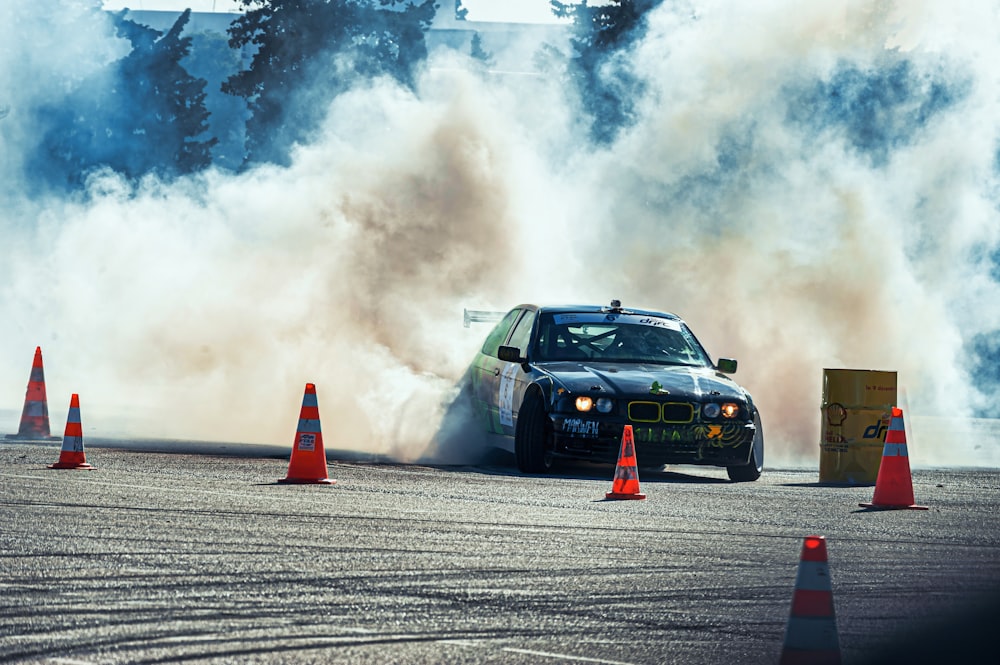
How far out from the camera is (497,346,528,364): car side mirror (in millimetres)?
14844

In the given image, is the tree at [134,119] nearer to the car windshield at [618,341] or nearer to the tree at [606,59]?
the tree at [606,59]

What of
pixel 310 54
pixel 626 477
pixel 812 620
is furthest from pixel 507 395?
pixel 310 54

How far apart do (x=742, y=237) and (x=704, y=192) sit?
8.09ft

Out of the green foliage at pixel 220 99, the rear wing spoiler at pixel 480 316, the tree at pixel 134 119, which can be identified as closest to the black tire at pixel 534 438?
the rear wing spoiler at pixel 480 316

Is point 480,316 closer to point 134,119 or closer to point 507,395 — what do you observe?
point 507,395

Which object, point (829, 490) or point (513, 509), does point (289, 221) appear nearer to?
point (829, 490)

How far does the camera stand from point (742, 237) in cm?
2806

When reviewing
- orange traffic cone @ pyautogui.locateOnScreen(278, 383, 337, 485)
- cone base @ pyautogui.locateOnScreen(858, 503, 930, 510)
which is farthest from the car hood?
cone base @ pyautogui.locateOnScreen(858, 503, 930, 510)

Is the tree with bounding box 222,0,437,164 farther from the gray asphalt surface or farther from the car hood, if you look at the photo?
the gray asphalt surface

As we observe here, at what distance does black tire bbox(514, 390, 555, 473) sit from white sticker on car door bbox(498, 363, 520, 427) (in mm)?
414

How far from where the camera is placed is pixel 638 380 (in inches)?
566

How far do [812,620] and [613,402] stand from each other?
350 inches

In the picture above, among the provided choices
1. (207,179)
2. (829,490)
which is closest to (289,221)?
(829,490)

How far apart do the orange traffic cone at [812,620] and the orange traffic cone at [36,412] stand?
13.0 meters
